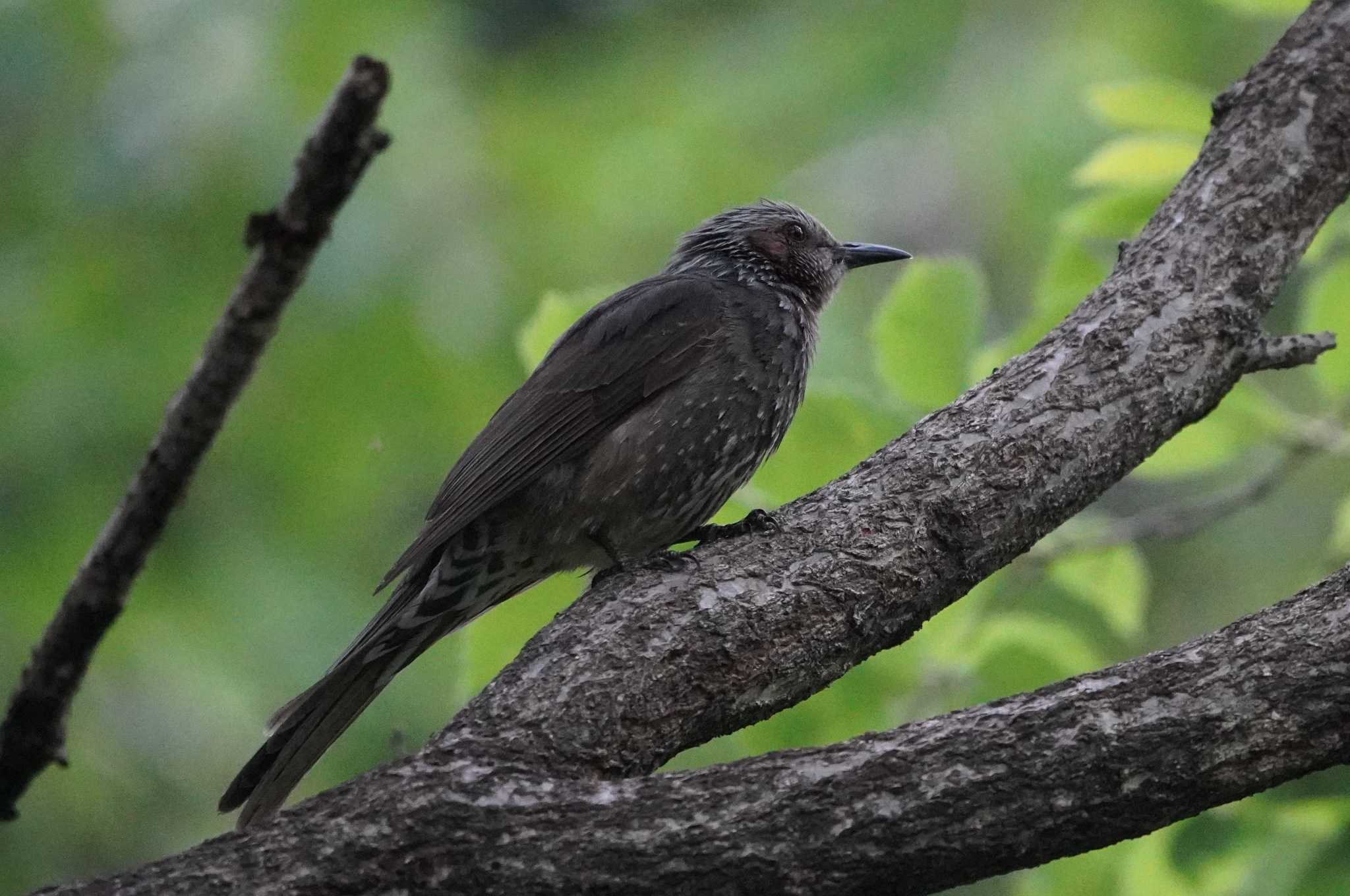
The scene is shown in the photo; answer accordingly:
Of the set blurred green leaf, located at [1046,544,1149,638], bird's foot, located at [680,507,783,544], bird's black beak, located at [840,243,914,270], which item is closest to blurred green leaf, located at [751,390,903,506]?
bird's foot, located at [680,507,783,544]

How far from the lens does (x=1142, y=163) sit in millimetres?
4211

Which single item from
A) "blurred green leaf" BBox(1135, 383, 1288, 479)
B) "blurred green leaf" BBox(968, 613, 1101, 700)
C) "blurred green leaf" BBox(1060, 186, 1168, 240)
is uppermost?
"blurred green leaf" BBox(1060, 186, 1168, 240)

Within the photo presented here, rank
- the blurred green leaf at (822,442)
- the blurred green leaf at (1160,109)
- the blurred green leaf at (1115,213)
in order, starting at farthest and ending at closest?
1. the blurred green leaf at (1115,213)
2. the blurred green leaf at (1160,109)
3. the blurred green leaf at (822,442)

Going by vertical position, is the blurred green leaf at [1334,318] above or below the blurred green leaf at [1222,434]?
above

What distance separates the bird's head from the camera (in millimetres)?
5301

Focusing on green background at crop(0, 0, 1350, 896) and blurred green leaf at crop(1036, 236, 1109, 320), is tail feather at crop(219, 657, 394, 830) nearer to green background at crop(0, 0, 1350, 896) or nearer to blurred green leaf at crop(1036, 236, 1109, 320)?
green background at crop(0, 0, 1350, 896)

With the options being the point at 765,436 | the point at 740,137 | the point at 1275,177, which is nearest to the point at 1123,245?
the point at 1275,177

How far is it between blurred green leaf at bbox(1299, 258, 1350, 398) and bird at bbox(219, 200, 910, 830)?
1.51 metres

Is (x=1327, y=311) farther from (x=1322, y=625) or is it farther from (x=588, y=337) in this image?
(x=588, y=337)

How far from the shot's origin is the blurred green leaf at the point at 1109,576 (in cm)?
422

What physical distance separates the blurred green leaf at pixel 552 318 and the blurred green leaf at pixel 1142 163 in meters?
1.44

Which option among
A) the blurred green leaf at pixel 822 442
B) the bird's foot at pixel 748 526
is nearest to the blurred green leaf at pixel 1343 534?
the blurred green leaf at pixel 822 442

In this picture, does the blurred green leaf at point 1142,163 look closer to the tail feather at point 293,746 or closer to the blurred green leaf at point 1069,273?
the blurred green leaf at point 1069,273

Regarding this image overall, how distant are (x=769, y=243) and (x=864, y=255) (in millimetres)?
362
